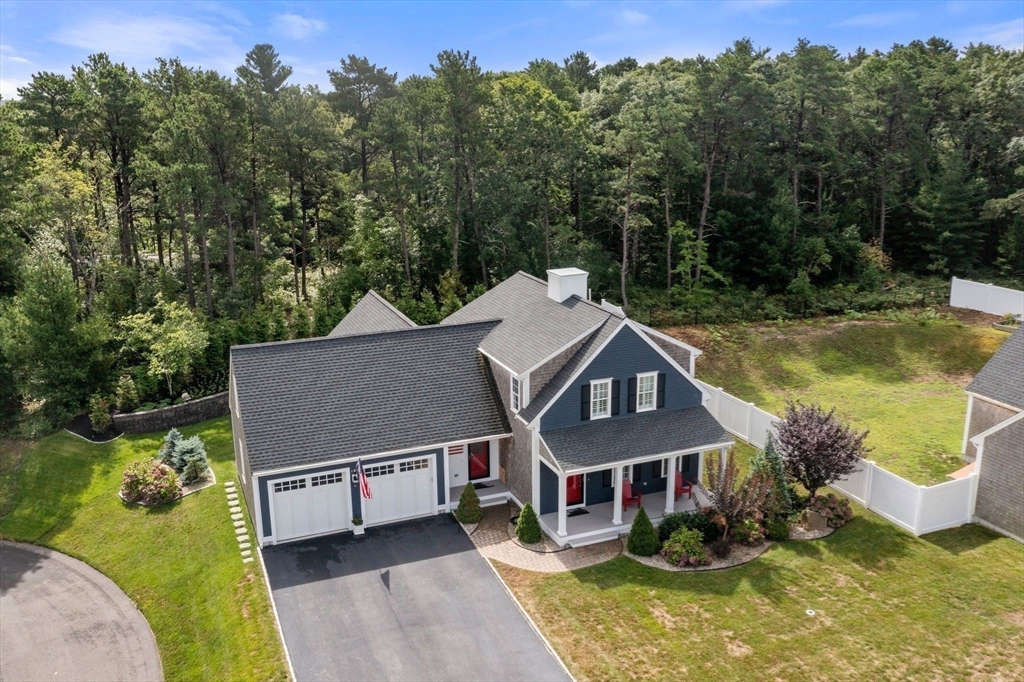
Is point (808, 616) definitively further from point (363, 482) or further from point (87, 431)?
point (87, 431)

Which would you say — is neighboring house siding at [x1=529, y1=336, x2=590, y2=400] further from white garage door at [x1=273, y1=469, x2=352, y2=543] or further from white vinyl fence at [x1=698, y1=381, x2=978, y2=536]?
white vinyl fence at [x1=698, y1=381, x2=978, y2=536]

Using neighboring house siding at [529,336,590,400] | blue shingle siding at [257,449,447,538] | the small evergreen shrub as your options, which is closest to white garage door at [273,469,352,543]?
A: blue shingle siding at [257,449,447,538]

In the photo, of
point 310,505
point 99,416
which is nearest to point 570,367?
point 310,505

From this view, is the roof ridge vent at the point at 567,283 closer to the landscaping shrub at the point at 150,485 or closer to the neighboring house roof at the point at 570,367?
the neighboring house roof at the point at 570,367

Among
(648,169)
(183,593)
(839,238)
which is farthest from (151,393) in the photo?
(839,238)

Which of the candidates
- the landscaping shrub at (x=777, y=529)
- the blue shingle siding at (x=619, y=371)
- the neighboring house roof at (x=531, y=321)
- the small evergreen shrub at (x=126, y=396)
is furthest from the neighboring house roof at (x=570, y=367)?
the small evergreen shrub at (x=126, y=396)

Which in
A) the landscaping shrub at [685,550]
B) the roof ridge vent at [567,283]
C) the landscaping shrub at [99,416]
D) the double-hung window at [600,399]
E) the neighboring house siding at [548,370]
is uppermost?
the roof ridge vent at [567,283]
